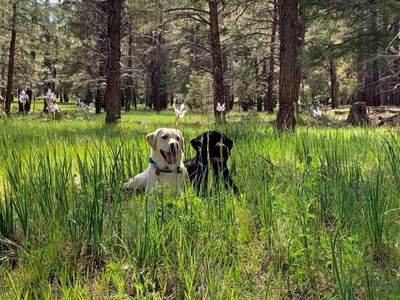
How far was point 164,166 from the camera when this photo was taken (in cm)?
357

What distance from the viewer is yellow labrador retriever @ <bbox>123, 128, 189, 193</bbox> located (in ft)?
11.4

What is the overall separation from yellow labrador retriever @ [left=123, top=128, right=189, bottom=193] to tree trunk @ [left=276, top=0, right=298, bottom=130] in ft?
17.2

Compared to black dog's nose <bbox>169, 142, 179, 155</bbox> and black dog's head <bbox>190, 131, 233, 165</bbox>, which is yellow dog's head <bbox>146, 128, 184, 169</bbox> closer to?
black dog's nose <bbox>169, 142, 179, 155</bbox>

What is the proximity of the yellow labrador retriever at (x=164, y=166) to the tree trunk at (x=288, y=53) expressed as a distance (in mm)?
5257

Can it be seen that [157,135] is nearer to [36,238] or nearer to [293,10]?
[36,238]

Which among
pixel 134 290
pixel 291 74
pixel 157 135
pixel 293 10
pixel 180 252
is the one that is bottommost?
pixel 134 290

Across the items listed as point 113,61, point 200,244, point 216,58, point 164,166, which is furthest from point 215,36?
point 200,244

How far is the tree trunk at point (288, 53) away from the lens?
8.52 meters

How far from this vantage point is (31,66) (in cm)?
2495

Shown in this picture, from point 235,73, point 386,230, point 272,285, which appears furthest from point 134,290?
point 235,73

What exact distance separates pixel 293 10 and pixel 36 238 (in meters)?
7.58

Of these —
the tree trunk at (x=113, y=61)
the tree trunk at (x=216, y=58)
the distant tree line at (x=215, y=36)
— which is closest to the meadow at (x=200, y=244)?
the distant tree line at (x=215, y=36)

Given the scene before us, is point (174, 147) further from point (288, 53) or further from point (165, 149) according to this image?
point (288, 53)

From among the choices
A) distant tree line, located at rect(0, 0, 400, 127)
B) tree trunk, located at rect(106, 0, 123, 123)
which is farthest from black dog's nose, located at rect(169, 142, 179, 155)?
tree trunk, located at rect(106, 0, 123, 123)
